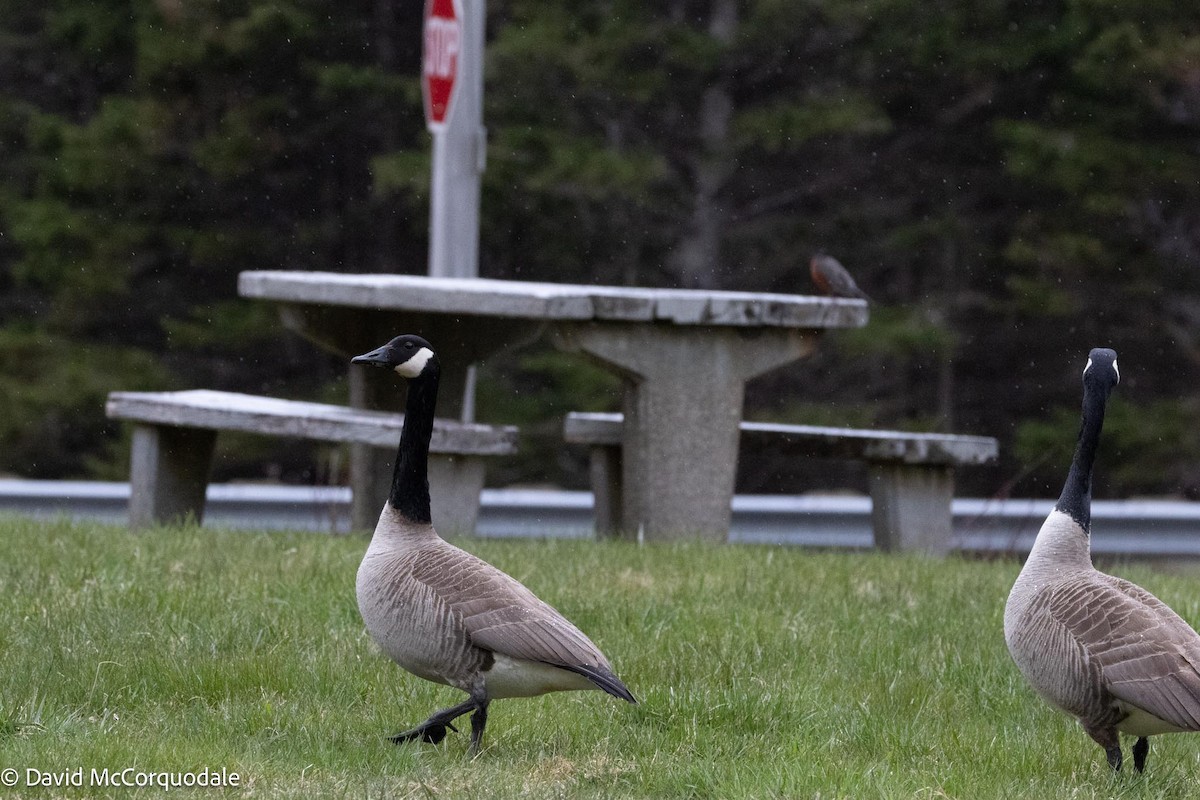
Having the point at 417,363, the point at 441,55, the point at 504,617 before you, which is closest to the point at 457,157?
the point at 441,55

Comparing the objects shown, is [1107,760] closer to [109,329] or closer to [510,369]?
[510,369]

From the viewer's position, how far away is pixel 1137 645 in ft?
12.2

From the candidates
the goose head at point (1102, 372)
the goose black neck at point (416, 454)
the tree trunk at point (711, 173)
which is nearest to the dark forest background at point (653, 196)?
the tree trunk at point (711, 173)

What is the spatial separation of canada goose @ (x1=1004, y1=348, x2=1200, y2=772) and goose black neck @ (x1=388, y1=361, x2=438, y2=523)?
1577 mm

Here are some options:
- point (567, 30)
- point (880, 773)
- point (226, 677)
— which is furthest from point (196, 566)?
point (567, 30)

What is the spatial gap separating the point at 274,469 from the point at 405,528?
610cm

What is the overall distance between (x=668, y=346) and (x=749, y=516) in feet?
7.02

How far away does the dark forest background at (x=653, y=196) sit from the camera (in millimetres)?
16156

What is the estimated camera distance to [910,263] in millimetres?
18984

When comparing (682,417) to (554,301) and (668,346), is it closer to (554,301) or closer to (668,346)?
(668,346)

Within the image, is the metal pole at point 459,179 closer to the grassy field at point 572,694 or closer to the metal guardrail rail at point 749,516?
the metal guardrail rail at point 749,516

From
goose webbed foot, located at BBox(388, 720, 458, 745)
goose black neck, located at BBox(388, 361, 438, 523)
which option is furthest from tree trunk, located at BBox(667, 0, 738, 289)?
goose webbed foot, located at BBox(388, 720, 458, 745)

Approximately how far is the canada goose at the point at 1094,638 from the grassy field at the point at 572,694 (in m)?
0.22

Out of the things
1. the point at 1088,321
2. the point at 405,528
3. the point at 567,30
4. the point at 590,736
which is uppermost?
the point at 567,30
